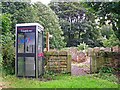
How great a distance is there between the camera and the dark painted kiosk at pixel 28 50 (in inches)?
117

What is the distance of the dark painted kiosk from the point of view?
298 centimetres

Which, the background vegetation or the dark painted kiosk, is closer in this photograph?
the dark painted kiosk

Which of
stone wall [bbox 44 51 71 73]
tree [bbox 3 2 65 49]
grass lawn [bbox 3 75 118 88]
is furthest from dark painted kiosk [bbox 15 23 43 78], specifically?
tree [bbox 3 2 65 49]

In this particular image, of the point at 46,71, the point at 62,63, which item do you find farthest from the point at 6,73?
the point at 62,63

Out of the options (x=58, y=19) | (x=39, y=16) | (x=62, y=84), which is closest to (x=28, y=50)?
(x=62, y=84)

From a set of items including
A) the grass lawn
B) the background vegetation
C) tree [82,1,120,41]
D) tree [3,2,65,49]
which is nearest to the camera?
the grass lawn

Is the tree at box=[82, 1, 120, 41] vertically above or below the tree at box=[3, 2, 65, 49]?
below

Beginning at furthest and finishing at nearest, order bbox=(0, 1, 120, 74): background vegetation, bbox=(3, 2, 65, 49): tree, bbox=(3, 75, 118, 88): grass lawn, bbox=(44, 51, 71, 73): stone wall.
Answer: bbox=(3, 2, 65, 49): tree, bbox=(44, 51, 71, 73): stone wall, bbox=(0, 1, 120, 74): background vegetation, bbox=(3, 75, 118, 88): grass lawn

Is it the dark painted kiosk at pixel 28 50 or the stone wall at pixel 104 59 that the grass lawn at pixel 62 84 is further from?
the stone wall at pixel 104 59

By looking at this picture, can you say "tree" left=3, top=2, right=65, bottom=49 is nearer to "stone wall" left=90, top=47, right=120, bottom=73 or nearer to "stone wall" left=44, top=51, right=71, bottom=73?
"stone wall" left=44, top=51, right=71, bottom=73

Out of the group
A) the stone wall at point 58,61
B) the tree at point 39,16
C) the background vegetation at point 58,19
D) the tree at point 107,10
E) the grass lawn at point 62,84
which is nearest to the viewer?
the grass lawn at point 62,84

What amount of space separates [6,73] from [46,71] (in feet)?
3.53

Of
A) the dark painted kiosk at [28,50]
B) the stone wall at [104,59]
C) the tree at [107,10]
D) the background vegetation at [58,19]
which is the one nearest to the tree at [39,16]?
the background vegetation at [58,19]

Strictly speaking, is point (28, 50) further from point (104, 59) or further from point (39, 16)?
point (39, 16)
